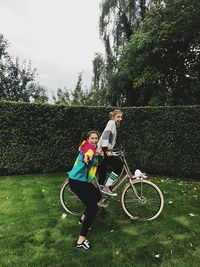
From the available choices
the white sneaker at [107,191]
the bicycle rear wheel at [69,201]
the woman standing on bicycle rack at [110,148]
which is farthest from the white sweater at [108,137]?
the bicycle rear wheel at [69,201]

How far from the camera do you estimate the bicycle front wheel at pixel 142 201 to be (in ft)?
19.1

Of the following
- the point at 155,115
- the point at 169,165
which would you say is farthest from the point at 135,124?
the point at 169,165

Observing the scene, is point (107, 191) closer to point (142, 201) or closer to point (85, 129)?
point (142, 201)

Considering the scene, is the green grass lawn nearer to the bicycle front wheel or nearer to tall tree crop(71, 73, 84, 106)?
the bicycle front wheel

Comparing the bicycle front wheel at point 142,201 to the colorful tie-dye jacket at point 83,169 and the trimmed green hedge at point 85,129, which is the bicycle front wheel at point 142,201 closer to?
the colorful tie-dye jacket at point 83,169

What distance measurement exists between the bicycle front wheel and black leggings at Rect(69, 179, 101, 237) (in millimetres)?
970

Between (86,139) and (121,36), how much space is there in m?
19.0

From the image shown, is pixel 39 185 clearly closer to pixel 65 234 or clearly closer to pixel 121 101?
pixel 65 234

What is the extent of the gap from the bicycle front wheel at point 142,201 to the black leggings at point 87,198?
0.97 metres

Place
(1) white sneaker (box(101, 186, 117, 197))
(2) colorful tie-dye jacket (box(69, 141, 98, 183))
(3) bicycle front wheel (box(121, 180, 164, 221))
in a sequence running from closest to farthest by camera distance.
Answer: (2) colorful tie-dye jacket (box(69, 141, 98, 183))
(3) bicycle front wheel (box(121, 180, 164, 221))
(1) white sneaker (box(101, 186, 117, 197))

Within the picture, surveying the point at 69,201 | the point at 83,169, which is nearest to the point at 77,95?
the point at 69,201

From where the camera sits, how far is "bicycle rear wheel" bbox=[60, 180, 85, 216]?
20.7ft

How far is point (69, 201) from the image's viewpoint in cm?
642

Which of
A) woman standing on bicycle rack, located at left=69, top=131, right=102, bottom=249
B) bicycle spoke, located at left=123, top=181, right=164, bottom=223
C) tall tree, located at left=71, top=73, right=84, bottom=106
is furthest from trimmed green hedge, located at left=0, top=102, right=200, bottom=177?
tall tree, located at left=71, top=73, right=84, bottom=106
